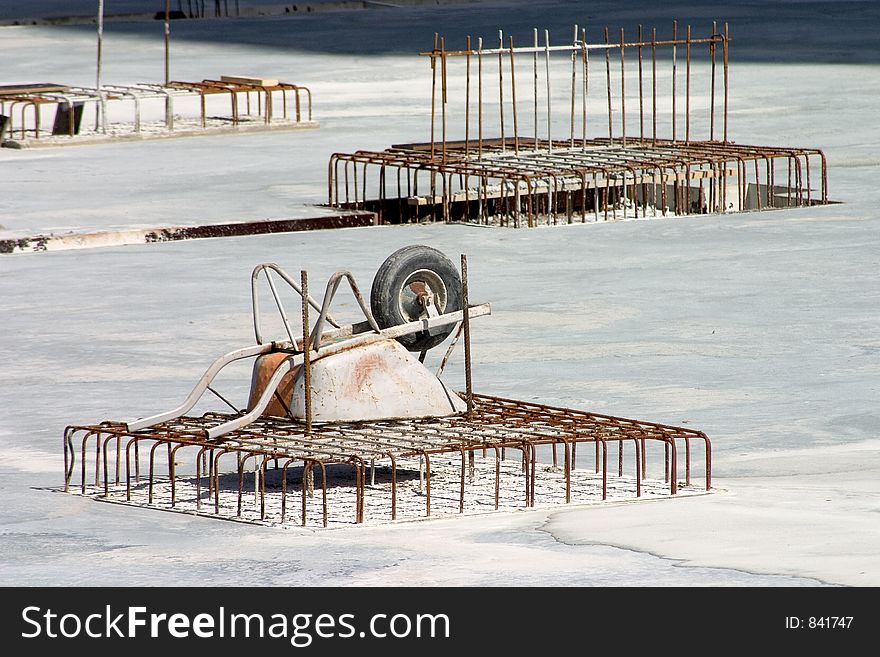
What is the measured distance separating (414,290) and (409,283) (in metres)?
0.05

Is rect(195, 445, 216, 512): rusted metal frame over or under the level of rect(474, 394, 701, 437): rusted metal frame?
under

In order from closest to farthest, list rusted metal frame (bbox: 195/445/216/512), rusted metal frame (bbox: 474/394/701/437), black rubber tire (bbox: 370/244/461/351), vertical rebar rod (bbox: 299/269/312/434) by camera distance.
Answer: rusted metal frame (bbox: 195/445/216/512) < vertical rebar rod (bbox: 299/269/312/434) < rusted metal frame (bbox: 474/394/701/437) < black rubber tire (bbox: 370/244/461/351)

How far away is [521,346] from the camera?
1433cm

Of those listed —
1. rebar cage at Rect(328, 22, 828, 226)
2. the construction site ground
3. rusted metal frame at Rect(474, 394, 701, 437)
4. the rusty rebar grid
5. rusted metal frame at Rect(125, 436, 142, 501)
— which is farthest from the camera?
rebar cage at Rect(328, 22, 828, 226)

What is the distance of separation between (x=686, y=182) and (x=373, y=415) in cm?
1277

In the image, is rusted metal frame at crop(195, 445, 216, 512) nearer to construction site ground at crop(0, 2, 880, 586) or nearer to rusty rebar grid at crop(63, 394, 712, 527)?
rusty rebar grid at crop(63, 394, 712, 527)

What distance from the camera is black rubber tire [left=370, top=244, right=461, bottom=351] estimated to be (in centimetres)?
1102

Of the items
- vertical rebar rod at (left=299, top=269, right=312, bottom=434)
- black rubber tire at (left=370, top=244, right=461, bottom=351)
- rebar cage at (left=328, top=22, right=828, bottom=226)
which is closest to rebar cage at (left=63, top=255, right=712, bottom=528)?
vertical rebar rod at (left=299, top=269, right=312, bottom=434)

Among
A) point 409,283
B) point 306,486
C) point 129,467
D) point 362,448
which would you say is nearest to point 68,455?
point 129,467

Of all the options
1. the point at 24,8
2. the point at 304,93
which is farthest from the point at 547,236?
the point at 24,8

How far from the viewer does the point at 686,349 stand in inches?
549

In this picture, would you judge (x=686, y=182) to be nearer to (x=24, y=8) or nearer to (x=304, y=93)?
(x=304, y=93)

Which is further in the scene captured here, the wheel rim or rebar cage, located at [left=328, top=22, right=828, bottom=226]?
rebar cage, located at [left=328, top=22, right=828, bottom=226]

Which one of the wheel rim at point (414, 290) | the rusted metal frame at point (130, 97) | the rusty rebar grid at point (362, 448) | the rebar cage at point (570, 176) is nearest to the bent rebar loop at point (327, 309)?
the wheel rim at point (414, 290)
